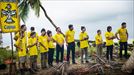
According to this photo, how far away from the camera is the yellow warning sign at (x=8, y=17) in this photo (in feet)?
44.5

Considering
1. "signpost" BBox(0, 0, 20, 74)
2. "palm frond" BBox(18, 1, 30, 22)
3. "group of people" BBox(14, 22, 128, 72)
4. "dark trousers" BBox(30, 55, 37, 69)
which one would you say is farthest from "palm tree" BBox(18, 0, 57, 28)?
"signpost" BBox(0, 0, 20, 74)

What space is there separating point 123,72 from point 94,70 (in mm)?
1157

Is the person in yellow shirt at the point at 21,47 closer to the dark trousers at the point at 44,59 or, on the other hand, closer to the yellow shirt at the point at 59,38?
the dark trousers at the point at 44,59

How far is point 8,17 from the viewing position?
13680mm

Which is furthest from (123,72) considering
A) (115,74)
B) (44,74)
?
(44,74)

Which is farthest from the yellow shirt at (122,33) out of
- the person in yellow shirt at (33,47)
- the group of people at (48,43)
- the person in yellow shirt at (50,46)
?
the person in yellow shirt at (33,47)

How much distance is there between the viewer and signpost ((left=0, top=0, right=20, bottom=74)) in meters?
13.6

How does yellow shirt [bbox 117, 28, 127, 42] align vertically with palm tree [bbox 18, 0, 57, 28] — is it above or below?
below

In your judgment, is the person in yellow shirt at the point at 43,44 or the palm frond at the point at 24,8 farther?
the palm frond at the point at 24,8

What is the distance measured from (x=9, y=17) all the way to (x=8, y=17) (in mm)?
47

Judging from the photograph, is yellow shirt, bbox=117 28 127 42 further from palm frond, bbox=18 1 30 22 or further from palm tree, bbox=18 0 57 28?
palm frond, bbox=18 1 30 22

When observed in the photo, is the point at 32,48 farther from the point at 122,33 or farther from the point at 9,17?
the point at 122,33

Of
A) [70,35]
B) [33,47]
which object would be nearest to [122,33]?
[70,35]

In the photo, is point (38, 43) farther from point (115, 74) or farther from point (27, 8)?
point (27, 8)
